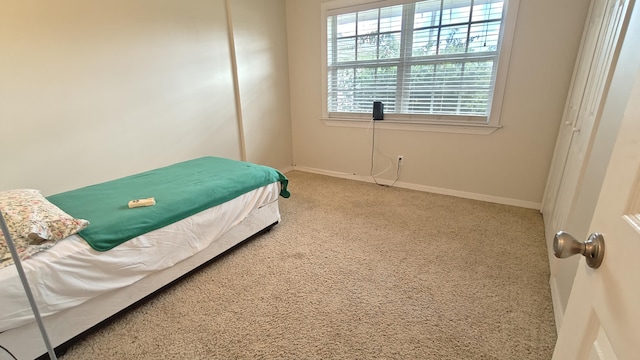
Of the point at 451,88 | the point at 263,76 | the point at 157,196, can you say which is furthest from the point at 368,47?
the point at 157,196

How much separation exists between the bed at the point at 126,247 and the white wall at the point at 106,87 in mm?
404

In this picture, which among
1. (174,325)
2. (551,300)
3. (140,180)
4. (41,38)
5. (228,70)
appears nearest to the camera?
(174,325)

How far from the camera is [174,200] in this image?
1.86 metres

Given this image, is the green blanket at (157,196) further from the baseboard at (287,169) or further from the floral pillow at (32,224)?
the baseboard at (287,169)

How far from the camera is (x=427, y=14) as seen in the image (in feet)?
10.1

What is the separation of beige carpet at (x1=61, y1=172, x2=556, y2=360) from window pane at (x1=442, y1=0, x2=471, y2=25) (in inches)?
79.3

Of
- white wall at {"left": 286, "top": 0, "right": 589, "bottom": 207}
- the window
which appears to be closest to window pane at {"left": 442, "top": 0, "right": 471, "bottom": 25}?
the window

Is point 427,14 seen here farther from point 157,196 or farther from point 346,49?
point 157,196

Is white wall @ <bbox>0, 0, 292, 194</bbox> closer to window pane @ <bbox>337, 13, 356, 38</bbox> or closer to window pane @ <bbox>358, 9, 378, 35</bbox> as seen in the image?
window pane @ <bbox>337, 13, 356, 38</bbox>

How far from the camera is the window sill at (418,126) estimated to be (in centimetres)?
302

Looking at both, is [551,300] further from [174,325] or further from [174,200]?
[174,200]

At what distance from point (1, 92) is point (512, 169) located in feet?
13.9

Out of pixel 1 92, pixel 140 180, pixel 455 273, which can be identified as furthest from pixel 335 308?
→ pixel 1 92

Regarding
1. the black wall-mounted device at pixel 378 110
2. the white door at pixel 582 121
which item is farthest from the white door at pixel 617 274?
the black wall-mounted device at pixel 378 110
